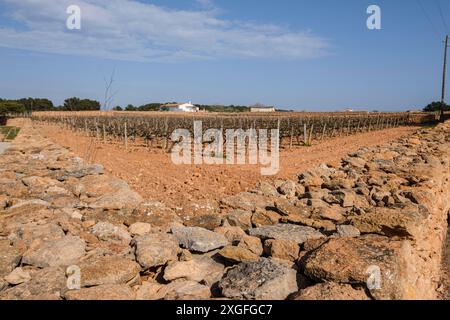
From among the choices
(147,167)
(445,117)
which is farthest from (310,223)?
(445,117)

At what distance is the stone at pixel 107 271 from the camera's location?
361 centimetres

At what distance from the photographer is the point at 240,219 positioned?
5777mm

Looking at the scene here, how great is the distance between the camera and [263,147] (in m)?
20.0

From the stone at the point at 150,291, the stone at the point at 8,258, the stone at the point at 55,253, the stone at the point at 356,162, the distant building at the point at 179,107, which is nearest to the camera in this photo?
the stone at the point at 150,291

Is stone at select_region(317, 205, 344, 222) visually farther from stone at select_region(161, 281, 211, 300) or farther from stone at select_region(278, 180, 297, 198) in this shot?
stone at select_region(161, 281, 211, 300)

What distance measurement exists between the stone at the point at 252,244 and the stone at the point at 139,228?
1468 mm

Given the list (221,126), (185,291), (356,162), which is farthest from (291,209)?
(221,126)

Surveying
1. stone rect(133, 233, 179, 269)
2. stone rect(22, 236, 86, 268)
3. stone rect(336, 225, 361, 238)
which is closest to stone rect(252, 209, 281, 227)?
stone rect(336, 225, 361, 238)

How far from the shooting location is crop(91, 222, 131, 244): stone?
4.91 meters

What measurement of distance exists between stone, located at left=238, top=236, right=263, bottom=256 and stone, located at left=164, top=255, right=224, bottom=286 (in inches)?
16.6

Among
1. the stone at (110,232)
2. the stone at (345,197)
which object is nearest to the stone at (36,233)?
the stone at (110,232)

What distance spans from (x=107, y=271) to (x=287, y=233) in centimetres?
226

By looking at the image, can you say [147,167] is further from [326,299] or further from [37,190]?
[326,299]

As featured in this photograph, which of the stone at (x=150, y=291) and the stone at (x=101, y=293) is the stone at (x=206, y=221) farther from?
the stone at (x=101, y=293)
